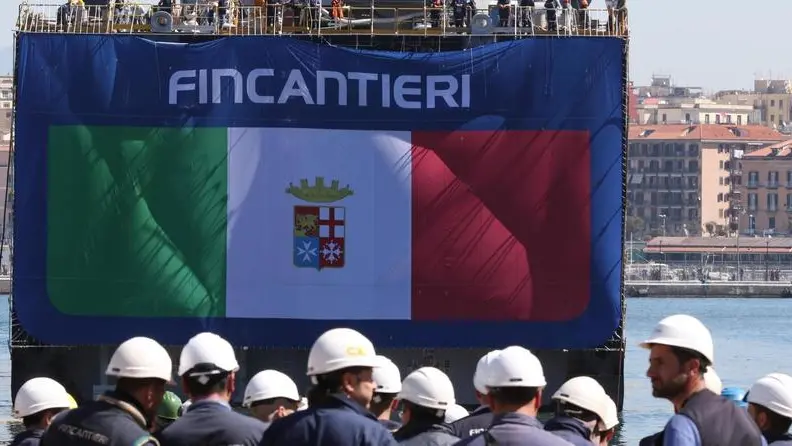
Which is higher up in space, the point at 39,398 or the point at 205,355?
the point at 205,355

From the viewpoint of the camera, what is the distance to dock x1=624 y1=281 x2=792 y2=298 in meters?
154

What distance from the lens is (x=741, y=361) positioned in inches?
2781

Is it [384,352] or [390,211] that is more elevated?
[390,211]

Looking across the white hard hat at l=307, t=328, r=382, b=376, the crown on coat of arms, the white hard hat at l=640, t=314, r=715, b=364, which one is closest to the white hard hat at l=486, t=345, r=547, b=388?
the white hard hat at l=640, t=314, r=715, b=364

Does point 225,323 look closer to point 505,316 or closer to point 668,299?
point 505,316

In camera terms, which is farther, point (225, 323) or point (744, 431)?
point (225, 323)

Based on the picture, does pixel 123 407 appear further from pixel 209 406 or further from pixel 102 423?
pixel 209 406

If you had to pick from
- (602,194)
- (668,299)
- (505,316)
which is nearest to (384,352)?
(505,316)

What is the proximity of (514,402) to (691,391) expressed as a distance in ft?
2.56

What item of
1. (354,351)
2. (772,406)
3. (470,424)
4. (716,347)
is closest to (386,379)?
(470,424)

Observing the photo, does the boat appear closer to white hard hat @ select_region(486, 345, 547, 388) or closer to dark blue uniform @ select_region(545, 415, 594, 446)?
dark blue uniform @ select_region(545, 415, 594, 446)

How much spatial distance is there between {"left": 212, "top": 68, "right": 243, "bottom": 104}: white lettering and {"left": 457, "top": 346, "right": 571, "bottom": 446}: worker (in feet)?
80.0

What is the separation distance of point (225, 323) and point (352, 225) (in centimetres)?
247

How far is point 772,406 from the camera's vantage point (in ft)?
36.8
